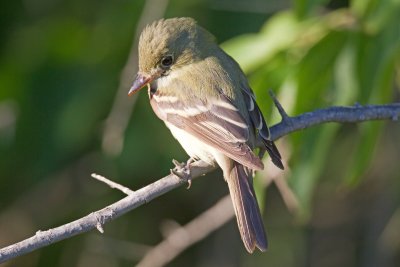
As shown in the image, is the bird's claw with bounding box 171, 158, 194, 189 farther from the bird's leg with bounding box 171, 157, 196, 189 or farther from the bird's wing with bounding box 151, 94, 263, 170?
the bird's wing with bounding box 151, 94, 263, 170

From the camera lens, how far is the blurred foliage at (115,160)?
19.1 feet

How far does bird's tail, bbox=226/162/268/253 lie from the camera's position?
3779 mm

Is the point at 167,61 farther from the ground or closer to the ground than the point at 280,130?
farther from the ground

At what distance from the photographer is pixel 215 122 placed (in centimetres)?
409

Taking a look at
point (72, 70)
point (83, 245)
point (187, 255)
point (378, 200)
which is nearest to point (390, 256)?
point (378, 200)

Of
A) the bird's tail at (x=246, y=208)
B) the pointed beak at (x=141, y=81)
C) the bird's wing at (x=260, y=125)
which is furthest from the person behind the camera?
the pointed beak at (x=141, y=81)

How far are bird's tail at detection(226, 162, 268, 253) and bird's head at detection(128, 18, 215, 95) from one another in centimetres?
75

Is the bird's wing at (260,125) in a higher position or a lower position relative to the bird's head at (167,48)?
lower

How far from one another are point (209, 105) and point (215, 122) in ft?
0.48

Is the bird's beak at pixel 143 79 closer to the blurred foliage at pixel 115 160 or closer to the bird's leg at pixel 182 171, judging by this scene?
the bird's leg at pixel 182 171

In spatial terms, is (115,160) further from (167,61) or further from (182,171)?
(182,171)

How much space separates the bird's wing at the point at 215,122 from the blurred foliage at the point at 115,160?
1.05 metres

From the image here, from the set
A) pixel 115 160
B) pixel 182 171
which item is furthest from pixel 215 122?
pixel 115 160

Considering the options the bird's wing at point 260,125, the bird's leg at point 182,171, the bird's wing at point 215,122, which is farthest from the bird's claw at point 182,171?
the bird's wing at point 260,125
